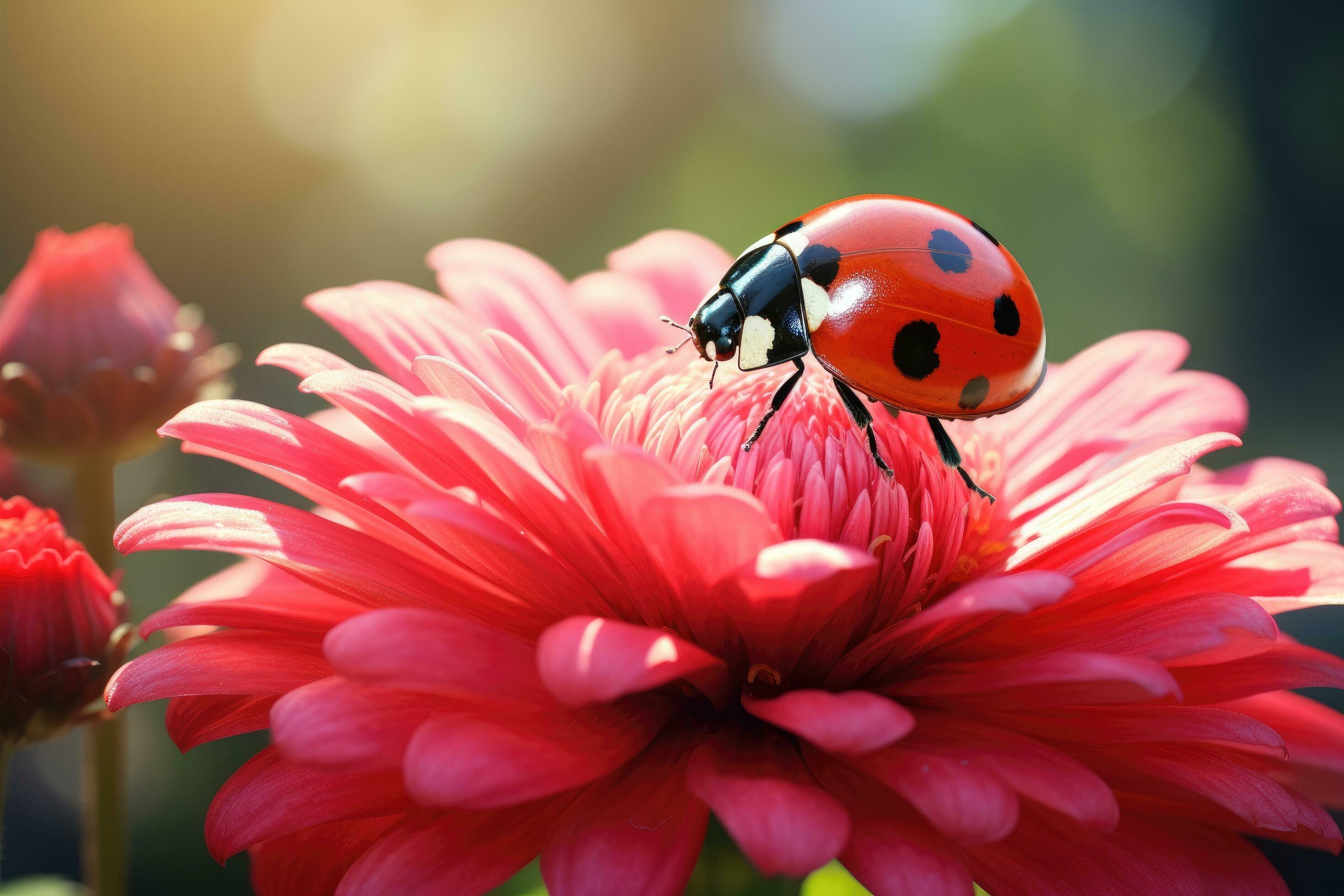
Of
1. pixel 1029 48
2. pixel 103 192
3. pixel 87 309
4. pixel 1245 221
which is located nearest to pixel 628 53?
pixel 1029 48

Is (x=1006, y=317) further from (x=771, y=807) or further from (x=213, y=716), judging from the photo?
(x=213, y=716)

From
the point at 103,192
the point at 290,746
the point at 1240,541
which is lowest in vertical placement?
the point at 290,746

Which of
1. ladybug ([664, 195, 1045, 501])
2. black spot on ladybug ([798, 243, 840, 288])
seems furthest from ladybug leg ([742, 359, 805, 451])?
black spot on ladybug ([798, 243, 840, 288])

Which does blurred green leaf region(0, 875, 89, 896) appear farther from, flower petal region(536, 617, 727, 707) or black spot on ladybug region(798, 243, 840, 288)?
black spot on ladybug region(798, 243, 840, 288)

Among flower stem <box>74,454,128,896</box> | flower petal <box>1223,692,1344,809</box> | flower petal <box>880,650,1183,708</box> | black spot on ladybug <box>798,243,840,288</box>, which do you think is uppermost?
black spot on ladybug <box>798,243,840,288</box>

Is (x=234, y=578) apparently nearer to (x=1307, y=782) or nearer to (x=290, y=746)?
(x=290, y=746)

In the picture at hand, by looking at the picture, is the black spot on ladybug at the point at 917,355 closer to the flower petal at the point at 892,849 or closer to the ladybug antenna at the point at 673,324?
the ladybug antenna at the point at 673,324

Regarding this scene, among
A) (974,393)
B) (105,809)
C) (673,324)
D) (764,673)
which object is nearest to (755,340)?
(673,324)
